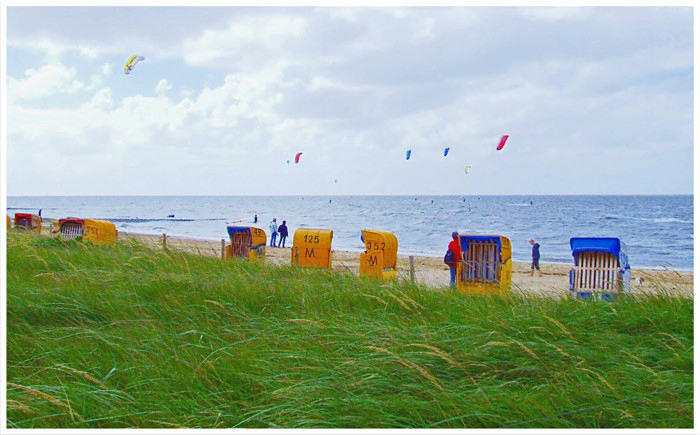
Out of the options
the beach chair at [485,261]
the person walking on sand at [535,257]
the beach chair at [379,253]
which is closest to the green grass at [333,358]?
the beach chair at [485,261]

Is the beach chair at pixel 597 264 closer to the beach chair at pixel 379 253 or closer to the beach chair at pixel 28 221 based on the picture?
the beach chair at pixel 379 253

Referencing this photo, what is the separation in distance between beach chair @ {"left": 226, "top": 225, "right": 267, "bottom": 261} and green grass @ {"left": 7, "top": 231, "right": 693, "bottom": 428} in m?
7.84

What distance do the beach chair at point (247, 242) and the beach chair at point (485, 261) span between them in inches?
200

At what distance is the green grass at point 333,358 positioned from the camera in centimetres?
273

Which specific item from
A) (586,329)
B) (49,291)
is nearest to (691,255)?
(586,329)

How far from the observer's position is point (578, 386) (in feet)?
9.77

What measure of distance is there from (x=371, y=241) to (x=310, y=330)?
281 inches

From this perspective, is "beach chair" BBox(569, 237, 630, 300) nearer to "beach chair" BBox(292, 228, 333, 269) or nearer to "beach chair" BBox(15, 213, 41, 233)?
"beach chair" BBox(292, 228, 333, 269)

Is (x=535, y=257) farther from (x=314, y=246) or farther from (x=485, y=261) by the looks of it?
(x=314, y=246)

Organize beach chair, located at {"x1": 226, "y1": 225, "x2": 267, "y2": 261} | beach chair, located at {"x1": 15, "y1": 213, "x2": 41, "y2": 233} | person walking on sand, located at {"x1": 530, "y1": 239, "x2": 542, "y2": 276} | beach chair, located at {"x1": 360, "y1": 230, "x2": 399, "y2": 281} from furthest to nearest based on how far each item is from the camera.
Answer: beach chair, located at {"x1": 15, "y1": 213, "x2": 41, "y2": 233}
person walking on sand, located at {"x1": 530, "y1": 239, "x2": 542, "y2": 276}
beach chair, located at {"x1": 226, "y1": 225, "x2": 267, "y2": 261}
beach chair, located at {"x1": 360, "y1": 230, "x2": 399, "y2": 281}

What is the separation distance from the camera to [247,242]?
13.7m

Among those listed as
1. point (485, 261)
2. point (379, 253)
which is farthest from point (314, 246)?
point (485, 261)

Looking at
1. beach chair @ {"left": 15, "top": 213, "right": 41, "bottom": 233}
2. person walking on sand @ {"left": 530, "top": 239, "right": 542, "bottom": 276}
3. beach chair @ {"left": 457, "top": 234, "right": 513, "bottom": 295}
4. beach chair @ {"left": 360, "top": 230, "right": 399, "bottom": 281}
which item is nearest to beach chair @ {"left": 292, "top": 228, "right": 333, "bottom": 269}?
beach chair @ {"left": 360, "top": 230, "right": 399, "bottom": 281}

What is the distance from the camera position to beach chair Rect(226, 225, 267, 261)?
13.3 m
